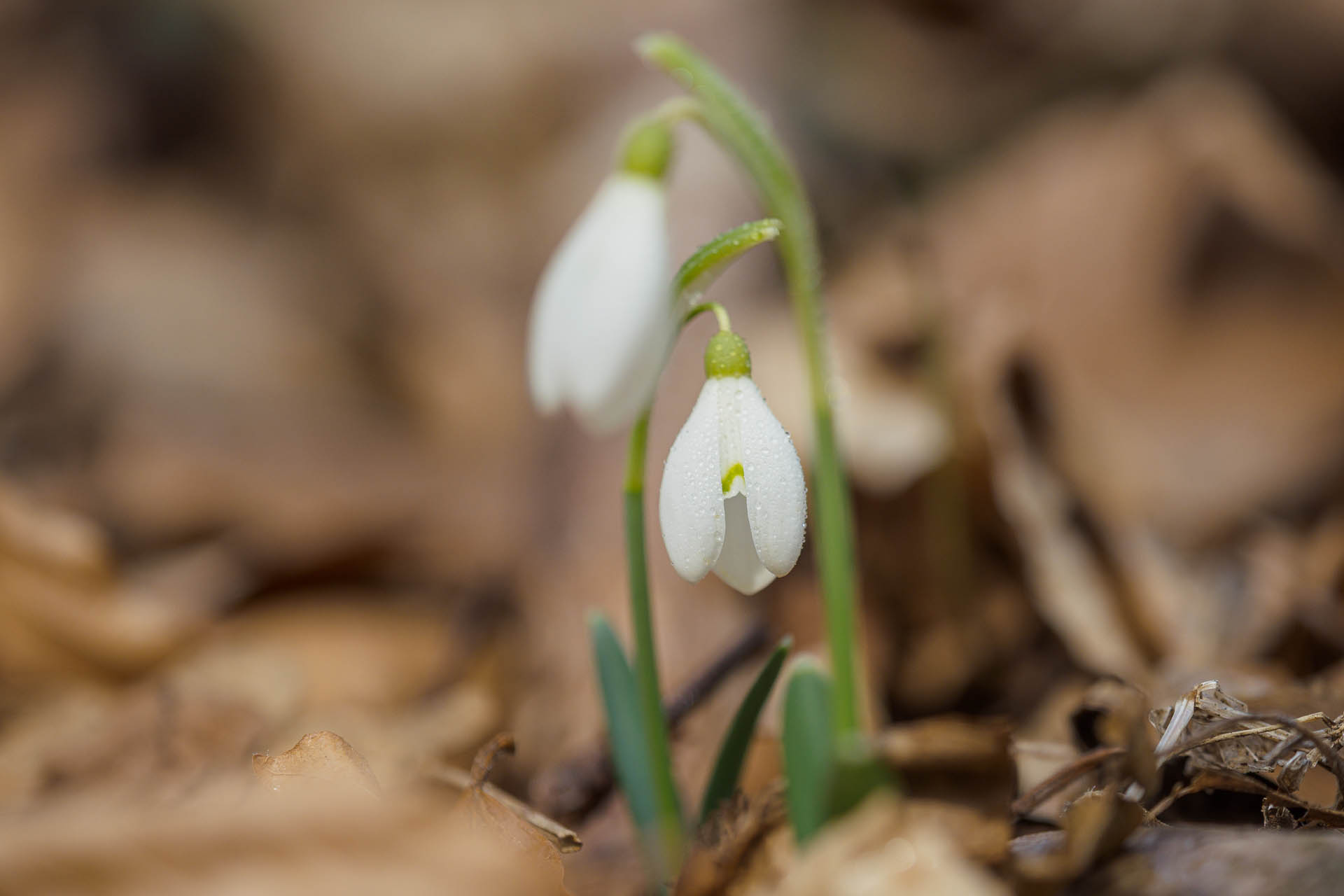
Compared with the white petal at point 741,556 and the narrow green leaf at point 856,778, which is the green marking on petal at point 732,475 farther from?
the narrow green leaf at point 856,778

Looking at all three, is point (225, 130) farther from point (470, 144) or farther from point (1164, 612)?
point (1164, 612)

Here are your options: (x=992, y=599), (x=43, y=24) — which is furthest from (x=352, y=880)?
(x=43, y=24)

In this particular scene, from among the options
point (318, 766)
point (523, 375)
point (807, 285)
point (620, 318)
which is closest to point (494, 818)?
point (318, 766)

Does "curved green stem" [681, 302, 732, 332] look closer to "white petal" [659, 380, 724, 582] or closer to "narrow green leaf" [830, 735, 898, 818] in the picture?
"white petal" [659, 380, 724, 582]

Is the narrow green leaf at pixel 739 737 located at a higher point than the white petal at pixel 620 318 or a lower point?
lower

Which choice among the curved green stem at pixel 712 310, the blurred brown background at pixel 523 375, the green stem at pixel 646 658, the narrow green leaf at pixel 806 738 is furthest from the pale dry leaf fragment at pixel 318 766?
the curved green stem at pixel 712 310

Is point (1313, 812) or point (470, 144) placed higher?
point (470, 144)
